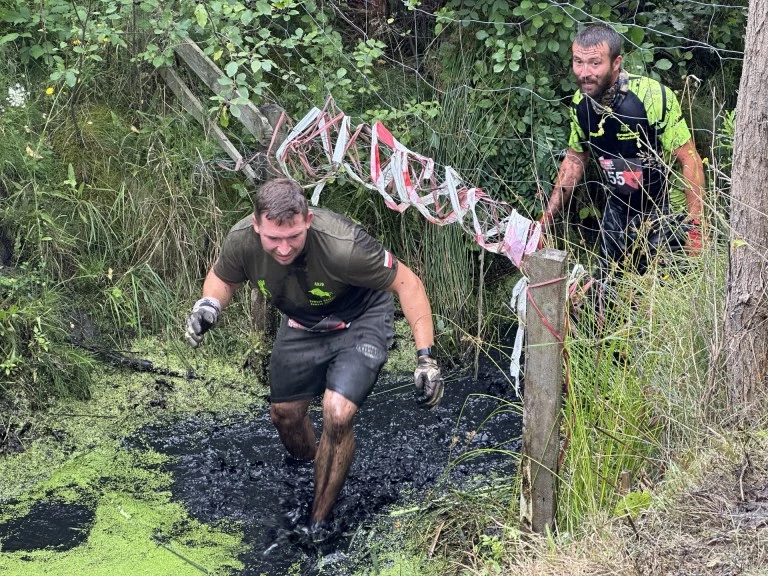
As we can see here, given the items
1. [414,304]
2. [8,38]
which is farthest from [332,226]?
[8,38]

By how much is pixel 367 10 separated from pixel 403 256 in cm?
175

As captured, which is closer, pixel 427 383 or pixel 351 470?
pixel 427 383

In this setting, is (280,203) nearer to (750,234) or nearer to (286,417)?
(286,417)

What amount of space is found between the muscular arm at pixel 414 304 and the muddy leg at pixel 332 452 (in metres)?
0.45

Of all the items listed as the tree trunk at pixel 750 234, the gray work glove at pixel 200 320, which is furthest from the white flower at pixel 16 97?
the tree trunk at pixel 750 234

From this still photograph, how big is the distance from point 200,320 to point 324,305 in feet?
1.92

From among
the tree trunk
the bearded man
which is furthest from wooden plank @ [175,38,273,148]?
the tree trunk

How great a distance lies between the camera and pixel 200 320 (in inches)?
171

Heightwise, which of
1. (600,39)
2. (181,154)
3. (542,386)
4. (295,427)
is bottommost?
(295,427)

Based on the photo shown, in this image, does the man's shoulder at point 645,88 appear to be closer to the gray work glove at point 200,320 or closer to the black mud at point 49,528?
the gray work glove at point 200,320

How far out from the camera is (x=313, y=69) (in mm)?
6094

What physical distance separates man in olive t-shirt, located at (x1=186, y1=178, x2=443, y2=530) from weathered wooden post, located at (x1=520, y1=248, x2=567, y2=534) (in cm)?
62

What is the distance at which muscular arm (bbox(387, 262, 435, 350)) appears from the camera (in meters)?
4.27

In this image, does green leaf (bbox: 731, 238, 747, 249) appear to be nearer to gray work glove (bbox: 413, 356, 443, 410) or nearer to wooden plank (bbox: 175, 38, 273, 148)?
gray work glove (bbox: 413, 356, 443, 410)
